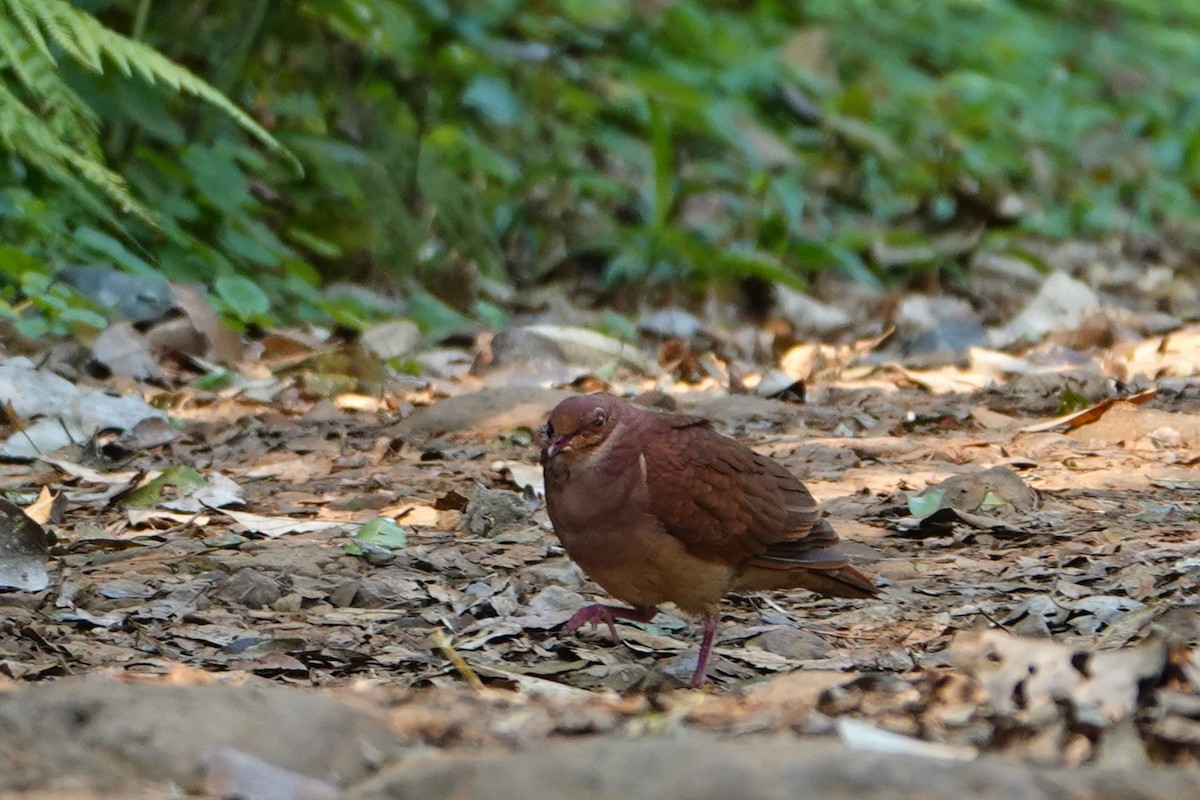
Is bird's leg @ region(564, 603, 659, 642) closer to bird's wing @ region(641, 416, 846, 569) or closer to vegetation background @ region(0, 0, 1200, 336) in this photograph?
bird's wing @ region(641, 416, 846, 569)

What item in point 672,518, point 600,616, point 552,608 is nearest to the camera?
point 672,518

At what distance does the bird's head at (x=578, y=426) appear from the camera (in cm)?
373

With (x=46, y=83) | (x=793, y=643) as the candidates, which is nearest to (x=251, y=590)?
(x=793, y=643)

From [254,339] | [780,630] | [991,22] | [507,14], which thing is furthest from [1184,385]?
[991,22]

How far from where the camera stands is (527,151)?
434 inches

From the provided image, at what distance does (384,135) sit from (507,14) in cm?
259

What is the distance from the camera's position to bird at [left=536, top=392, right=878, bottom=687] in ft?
12.1

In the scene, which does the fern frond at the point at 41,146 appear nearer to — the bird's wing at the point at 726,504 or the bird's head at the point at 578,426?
the bird's head at the point at 578,426

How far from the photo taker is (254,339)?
7543mm

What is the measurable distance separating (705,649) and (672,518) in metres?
0.31

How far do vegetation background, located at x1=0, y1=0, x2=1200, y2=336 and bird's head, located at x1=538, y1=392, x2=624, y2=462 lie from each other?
2.88 meters

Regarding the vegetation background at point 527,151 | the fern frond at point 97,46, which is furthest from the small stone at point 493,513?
the vegetation background at point 527,151

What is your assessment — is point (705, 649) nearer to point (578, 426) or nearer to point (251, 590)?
point (578, 426)

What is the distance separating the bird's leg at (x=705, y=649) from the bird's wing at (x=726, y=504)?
0.14 metres
